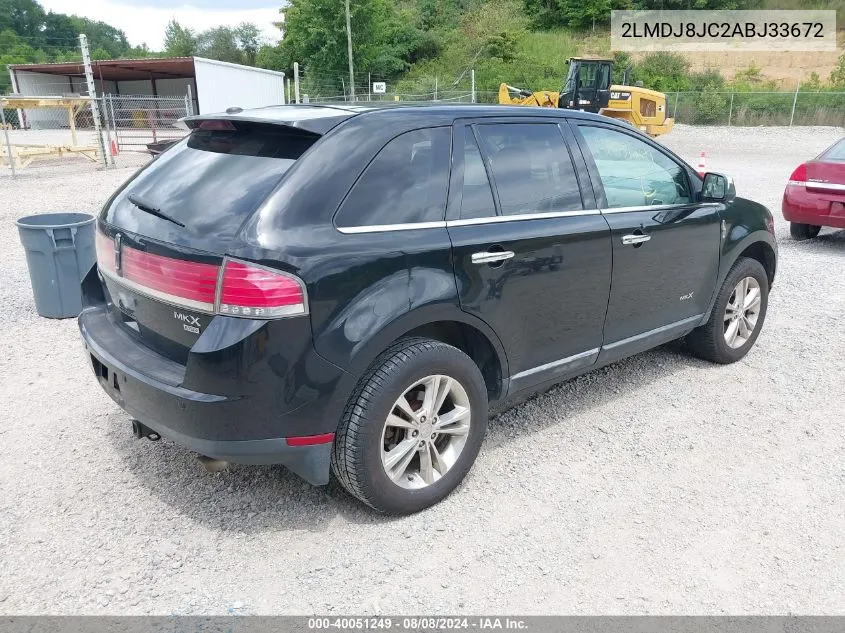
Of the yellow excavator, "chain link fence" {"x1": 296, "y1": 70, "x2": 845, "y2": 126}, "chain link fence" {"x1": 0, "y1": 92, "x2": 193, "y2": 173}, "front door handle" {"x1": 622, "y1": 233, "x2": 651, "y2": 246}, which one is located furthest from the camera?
"chain link fence" {"x1": 296, "y1": 70, "x2": 845, "y2": 126}

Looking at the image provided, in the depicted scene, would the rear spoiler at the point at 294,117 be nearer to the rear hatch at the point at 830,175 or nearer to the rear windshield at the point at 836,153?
the rear hatch at the point at 830,175

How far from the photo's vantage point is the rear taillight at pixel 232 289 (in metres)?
2.54

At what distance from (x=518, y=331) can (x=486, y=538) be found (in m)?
1.01

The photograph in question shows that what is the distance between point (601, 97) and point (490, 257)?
1977 cm

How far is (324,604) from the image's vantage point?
258cm

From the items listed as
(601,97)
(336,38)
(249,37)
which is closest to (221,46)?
(249,37)

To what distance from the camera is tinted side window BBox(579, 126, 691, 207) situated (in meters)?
3.89

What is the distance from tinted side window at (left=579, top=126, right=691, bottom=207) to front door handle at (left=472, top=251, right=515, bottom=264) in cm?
99

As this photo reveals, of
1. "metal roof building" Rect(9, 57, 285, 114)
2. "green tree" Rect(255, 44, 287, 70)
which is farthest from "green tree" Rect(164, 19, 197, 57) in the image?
"metal roof building" Rect(9, 57, 285, 114)

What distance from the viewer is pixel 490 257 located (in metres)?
3.15

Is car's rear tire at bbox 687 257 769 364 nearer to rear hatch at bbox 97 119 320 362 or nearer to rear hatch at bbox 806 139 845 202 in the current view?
rear hatch at bbox 97 119 320 362

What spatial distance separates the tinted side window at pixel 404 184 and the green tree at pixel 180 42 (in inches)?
3159

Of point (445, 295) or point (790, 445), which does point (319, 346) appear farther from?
point (790, 445)

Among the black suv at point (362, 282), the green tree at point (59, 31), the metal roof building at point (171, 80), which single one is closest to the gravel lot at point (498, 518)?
the black suv at point (362, 282)
